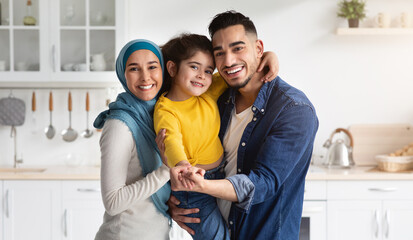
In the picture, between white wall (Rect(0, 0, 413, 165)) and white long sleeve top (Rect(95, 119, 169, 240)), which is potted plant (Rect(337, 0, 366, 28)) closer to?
white wall (Rect(0, 0, 413, 165))

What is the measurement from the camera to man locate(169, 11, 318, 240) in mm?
1591

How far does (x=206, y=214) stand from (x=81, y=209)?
1820 mm

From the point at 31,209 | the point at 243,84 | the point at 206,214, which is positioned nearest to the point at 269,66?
the point at 243,84

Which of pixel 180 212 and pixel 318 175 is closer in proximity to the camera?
pixel 180 212

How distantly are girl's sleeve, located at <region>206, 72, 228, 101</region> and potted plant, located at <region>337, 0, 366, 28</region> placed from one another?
2.04 m

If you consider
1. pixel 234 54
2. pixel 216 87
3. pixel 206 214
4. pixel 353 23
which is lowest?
pixel 206 214

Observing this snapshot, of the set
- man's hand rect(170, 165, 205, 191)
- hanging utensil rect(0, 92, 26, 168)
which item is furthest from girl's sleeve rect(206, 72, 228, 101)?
hanging utensil rect(0, 92, 26, 168)

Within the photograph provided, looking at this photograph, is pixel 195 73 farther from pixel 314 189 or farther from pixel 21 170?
pixel 21 170

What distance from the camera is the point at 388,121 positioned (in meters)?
3.88

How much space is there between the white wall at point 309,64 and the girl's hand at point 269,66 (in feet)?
6.49

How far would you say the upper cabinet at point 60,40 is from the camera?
3.53 metres

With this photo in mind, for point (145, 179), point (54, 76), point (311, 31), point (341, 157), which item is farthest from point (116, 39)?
point (145, 179)

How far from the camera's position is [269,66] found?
181 cm

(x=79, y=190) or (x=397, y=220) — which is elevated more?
(x=79, y=190)
